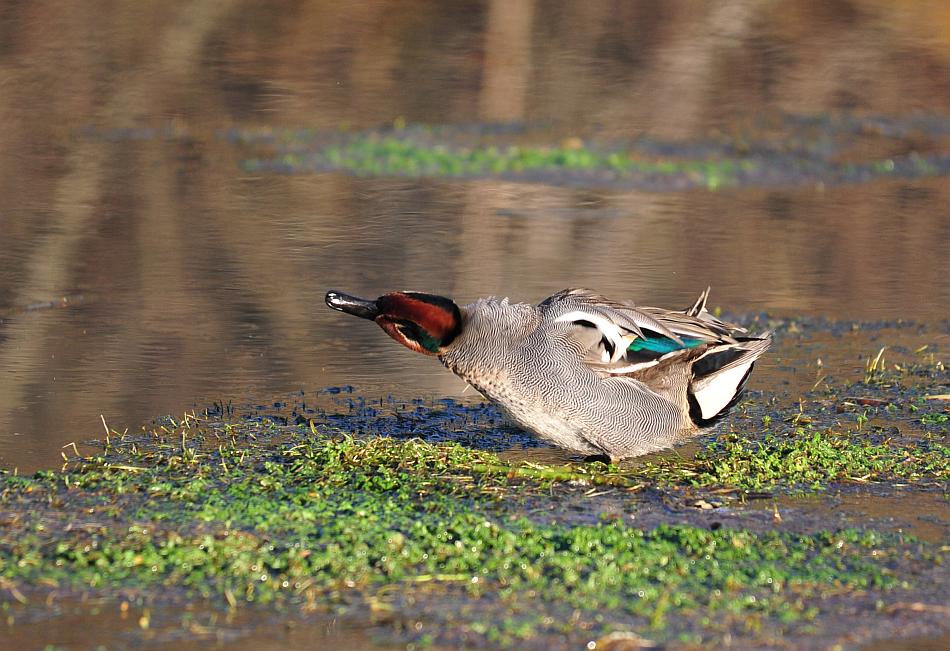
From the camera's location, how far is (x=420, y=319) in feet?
20.5

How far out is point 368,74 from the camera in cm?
1845

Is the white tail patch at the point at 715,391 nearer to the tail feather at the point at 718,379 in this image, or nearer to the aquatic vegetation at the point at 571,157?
the tail feather at the point at 718,379

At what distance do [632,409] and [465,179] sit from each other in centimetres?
755

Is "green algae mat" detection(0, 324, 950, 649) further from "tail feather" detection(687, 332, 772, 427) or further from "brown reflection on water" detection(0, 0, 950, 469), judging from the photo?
"brown reflection on water" detection(0, 0, 950, 469)

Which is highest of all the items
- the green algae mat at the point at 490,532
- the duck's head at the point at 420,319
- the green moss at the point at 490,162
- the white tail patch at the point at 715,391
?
the duck's head at the point at 420,319

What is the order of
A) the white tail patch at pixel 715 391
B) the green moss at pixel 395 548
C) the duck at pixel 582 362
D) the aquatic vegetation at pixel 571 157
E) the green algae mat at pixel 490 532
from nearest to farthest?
the green algae mat at pixel 490 532
the green moss at pixel 395 548
the duck at pixel 582 362
the white tail patch at pixel 715 391
the aquatic vegetation at pixel 571 157

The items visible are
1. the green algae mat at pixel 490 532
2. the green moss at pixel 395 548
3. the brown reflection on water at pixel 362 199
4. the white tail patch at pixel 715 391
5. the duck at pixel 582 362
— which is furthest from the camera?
the brown reflection on water at pixel 362 199

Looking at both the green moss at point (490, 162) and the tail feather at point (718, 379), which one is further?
the green moss at point (490, 162)

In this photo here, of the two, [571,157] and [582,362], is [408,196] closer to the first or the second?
[571,157]

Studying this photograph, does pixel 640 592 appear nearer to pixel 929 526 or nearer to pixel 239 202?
pixel 929 526

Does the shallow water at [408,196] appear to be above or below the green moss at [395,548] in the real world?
below

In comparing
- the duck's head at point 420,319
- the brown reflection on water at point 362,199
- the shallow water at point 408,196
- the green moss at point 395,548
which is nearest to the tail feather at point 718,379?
the green moss at point 395,548

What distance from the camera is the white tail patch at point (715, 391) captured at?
6.63 meters

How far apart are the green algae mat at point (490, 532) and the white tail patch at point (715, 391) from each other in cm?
Result: 20
